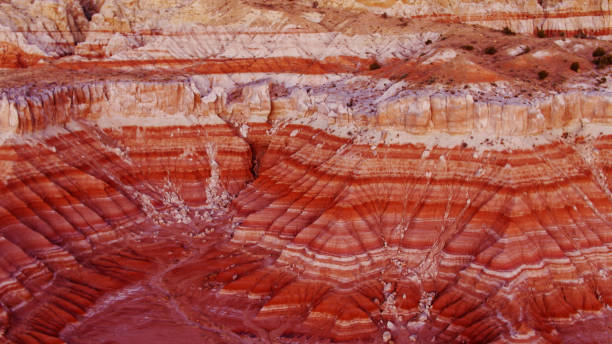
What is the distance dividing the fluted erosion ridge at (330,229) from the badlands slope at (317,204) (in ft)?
0.38

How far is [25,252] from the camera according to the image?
101 ft

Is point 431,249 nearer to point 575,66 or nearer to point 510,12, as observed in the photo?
point 575,66

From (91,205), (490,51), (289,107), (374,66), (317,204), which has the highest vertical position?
(490,51)

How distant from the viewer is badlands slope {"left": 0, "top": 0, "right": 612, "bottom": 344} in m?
27.4

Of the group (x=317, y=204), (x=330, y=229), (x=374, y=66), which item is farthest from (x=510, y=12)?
(x=330, y=229)

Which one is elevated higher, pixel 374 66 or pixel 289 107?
pixel 374 66

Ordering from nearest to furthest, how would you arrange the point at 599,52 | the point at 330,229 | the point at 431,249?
the point at 431,249
the point at 330,229
the point at 599,52

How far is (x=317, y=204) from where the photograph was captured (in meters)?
34.9

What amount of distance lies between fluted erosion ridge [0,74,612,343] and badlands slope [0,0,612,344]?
0.12 meters

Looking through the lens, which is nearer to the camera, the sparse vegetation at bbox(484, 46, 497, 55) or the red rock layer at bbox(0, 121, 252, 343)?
the red rock layer at bbox(0, 121, 252, 343)

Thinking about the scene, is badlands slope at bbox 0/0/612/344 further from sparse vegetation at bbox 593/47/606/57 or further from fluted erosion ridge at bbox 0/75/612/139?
sparse vegetation at bbox 593/47/606/57

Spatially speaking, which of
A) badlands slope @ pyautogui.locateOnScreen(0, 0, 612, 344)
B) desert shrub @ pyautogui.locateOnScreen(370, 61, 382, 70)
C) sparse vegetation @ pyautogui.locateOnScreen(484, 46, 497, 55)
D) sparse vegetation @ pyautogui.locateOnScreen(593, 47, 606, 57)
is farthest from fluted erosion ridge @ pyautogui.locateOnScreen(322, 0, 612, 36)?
sparse vegetation @ pyautogui.locateOnScreen(593, 47, 606, 57)

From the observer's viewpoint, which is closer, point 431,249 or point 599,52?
point 431,249

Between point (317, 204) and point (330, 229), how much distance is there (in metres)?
3.34
